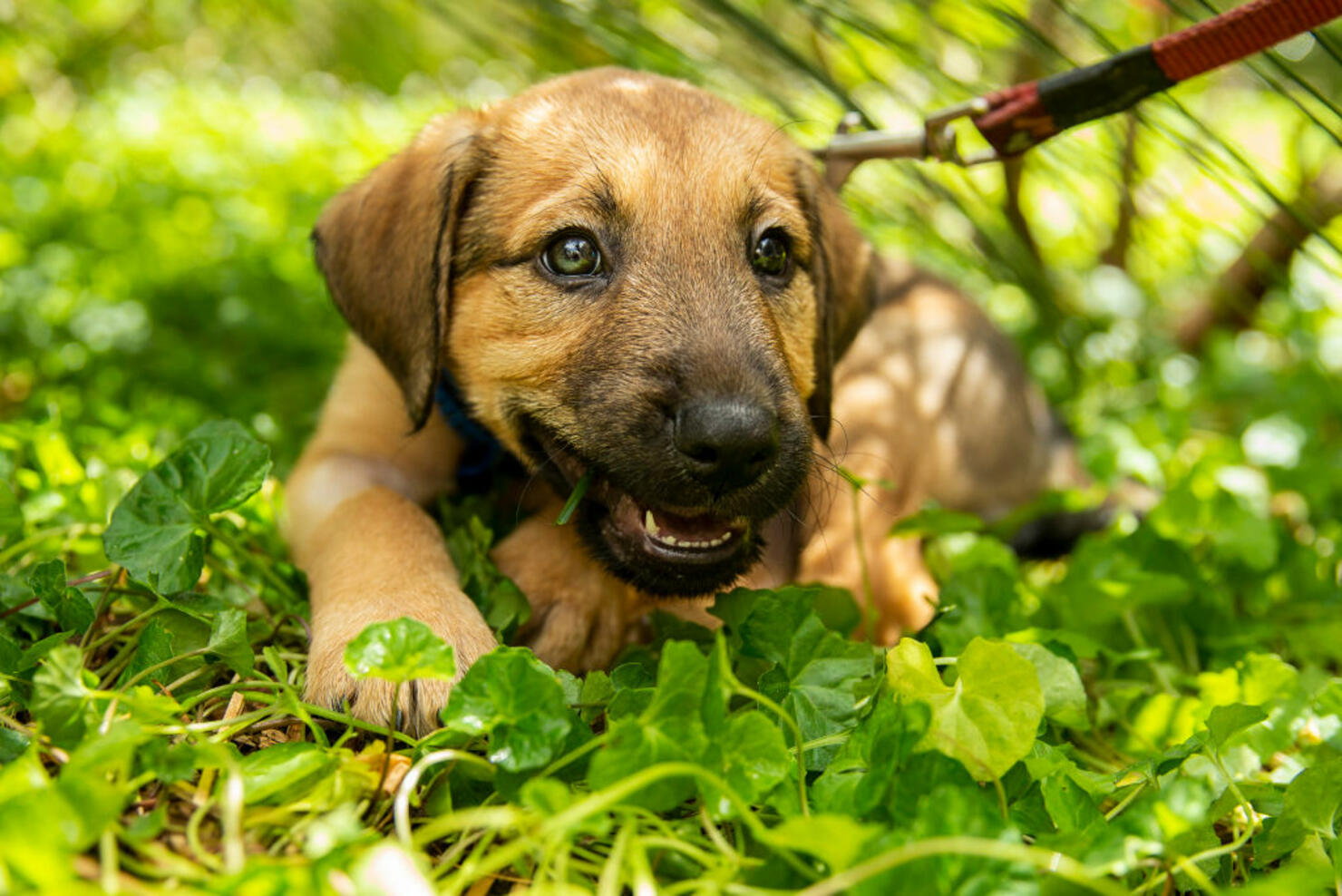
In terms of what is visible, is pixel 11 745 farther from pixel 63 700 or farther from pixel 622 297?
pixel 622 297

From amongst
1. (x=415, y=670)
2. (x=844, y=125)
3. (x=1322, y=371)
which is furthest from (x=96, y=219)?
(x=1322, y=371)

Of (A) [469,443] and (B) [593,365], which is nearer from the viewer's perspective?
(B) [593,365]

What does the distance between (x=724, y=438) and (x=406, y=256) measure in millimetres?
1101

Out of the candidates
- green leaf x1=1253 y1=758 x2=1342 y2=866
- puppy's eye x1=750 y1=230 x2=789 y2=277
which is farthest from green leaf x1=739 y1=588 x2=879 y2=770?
puppy's eye x1=750 y1=230 x2=789 y2=277

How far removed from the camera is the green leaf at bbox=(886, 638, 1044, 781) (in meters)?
1.96

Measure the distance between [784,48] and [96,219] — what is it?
14.7ft

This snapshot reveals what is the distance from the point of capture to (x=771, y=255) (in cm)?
296

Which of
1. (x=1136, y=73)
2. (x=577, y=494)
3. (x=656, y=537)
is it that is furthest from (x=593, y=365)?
(x=1136, y=73)

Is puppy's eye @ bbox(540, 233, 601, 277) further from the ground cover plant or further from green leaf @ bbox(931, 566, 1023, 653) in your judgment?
green leaf @ bbox(931, 566, 1023, 653)

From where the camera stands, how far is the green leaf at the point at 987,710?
77.4 inches

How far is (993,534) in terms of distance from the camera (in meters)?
3.93

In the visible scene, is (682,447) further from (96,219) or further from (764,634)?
(96,219)

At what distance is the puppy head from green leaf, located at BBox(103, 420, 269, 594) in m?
0.47

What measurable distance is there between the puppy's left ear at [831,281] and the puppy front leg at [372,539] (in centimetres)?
112
